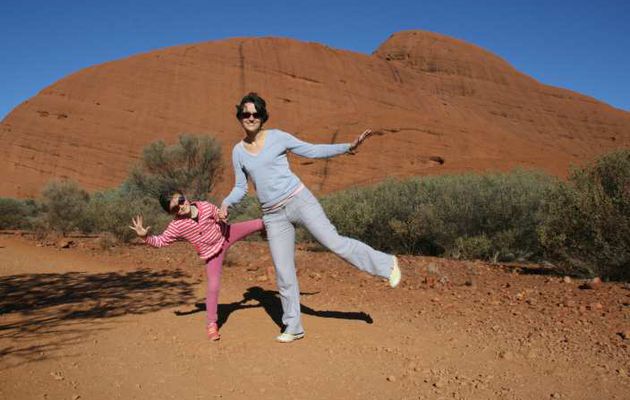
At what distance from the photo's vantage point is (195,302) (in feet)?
17.3

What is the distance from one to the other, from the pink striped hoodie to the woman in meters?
0.54

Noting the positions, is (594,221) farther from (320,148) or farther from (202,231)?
(202,231)

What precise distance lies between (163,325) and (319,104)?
45.9m

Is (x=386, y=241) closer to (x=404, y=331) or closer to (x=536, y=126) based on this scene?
(x=404, y=331)

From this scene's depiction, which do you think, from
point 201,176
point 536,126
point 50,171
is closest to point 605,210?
point 201,176

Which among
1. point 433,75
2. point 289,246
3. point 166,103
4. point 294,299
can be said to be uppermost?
point 433,75

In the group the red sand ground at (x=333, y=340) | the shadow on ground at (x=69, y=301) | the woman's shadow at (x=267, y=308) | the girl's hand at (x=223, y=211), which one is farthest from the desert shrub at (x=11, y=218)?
the girl's hand at (x=223, y=211)

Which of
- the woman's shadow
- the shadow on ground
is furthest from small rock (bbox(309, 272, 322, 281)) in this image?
the shadow on ground

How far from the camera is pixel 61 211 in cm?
1354

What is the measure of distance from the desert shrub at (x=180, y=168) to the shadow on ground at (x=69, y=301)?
1184cm

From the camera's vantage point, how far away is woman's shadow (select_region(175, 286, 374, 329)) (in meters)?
4.45

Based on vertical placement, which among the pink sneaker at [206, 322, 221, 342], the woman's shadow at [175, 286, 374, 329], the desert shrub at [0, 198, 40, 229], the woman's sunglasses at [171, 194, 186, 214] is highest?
the woman's sunglasses at [171, 194, 186, 214]

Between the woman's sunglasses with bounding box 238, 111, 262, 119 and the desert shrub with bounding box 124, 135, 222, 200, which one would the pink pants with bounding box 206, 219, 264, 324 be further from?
the desert shrub with bounding box 124, 135, 222, 200

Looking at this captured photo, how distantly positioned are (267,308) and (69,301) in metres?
2.32
